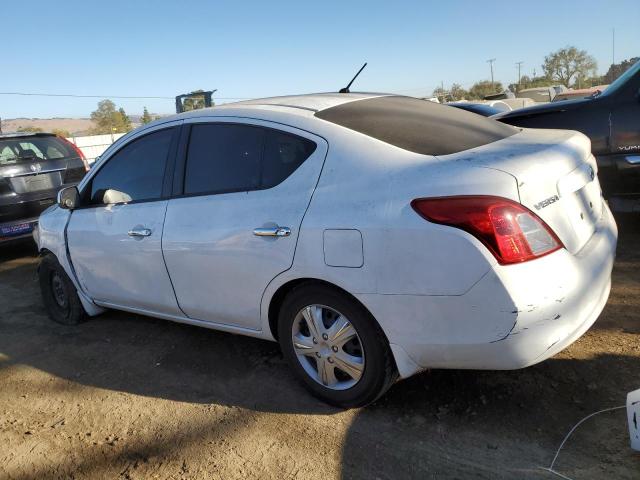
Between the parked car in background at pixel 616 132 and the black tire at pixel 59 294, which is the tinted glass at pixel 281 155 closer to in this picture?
the black tire at pixel 59 294

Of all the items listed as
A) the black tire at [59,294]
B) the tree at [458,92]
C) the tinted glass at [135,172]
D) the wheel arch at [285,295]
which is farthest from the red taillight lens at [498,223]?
the tree at [458,92]

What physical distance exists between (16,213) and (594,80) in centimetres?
7549

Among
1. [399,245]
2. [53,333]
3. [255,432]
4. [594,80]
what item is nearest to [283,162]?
[399,245]

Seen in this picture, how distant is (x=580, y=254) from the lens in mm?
2447

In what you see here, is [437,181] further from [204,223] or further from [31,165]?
[31,165]

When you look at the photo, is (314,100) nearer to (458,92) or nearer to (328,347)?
(328,347)

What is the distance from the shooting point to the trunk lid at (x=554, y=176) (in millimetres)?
2311

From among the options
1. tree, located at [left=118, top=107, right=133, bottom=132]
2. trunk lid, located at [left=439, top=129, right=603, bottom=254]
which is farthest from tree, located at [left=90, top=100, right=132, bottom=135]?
trunk lid, located at [left=439, top=129, right=603, bottom=254]

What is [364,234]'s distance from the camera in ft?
7.95

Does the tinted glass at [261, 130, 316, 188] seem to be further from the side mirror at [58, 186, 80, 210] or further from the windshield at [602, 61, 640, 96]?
the windshield at [602, 61, 640, 96]

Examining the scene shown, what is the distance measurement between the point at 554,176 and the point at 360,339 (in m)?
1.15

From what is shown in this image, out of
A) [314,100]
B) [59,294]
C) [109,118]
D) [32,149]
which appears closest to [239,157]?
[314,100]

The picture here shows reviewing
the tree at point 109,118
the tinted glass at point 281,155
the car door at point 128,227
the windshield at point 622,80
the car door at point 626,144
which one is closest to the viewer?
the tinted glass at point 281,155

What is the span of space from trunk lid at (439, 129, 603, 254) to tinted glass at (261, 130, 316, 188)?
75 centimetres
